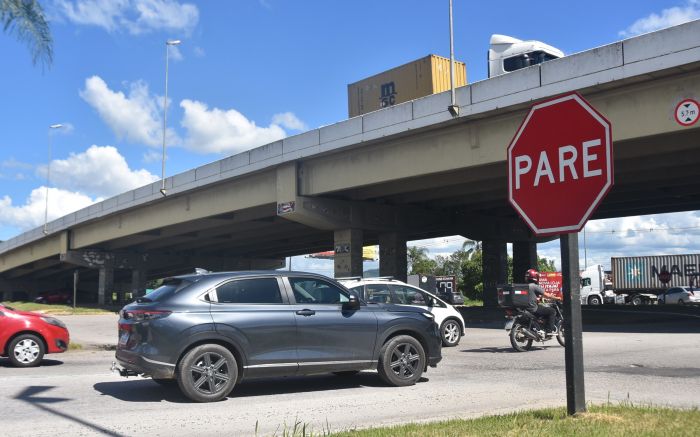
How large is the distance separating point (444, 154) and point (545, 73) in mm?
4673

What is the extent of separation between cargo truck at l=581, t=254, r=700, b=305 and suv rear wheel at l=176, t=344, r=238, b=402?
48.8 meters

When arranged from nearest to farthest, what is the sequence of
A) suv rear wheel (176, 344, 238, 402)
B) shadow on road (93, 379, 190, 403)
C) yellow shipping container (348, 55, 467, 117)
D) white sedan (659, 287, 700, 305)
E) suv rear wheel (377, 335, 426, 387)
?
1. suv rear wheel (176, 344, 238, 402)
2. shadow on road (93, 379, 190, 403)
3. suv rear wheel (377, 335, 426, 387)
4. yellow shipping container (348, 55, 467, 117)
5. white sedan (659, 287, 700, 305)

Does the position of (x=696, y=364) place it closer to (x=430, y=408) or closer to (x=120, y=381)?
(x=430, y=408)

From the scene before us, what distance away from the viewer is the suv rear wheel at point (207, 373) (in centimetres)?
795

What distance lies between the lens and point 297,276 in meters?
9.02

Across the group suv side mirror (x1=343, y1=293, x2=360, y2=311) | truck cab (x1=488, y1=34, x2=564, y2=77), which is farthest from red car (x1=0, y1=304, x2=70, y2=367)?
truck cab (x1=488, y1=34, x2=564, y2=77)

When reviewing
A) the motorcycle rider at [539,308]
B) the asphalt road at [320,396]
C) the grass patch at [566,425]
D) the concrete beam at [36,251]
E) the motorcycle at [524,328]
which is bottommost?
the asphalt road at [320,396]

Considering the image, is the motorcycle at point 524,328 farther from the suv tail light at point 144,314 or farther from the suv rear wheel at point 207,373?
the suv tail light at point 144,314

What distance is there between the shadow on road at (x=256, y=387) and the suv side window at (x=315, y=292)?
4.13 ft

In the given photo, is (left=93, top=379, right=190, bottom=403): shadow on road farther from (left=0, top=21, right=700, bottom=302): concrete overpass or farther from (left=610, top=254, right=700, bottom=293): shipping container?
(left=610, top=254, right=700, bottom=293): shipping container

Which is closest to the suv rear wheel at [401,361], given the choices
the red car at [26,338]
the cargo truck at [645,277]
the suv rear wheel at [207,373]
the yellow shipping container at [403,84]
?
the suv rear wheel at [207,373]

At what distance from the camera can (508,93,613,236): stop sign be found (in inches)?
206

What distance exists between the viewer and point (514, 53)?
22391 millimetres

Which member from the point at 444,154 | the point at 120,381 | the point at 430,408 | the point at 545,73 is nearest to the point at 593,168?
the point at 430,408
